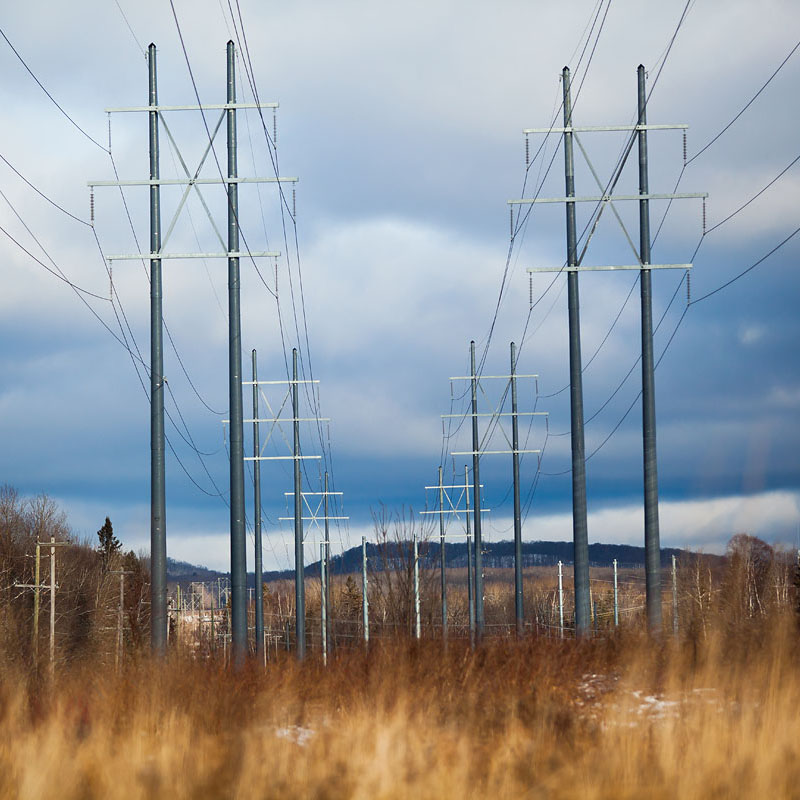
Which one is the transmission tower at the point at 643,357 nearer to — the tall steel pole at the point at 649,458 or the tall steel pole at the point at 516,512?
the tall steel pole at the point at 649,458

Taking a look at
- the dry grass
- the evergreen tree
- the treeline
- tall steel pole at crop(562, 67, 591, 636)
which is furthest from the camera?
the evergreen tree

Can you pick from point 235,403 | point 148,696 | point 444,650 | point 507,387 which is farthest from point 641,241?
point 507,387

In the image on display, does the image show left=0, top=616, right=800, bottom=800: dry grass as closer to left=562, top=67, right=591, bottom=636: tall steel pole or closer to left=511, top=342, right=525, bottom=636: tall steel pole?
left=562, top=67, right=591, bottom=636: tall steel pole

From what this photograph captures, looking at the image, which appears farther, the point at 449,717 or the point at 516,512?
the point at 516,512

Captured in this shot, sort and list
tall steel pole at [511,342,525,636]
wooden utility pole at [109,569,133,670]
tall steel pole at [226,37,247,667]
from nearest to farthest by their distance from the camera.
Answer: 1. wooden utility pole at [109,569,133,670]
2. tall steel pole at [226,37,247,667]
3. tall steel pole at [511,342,525,636]

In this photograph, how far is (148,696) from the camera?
12.9 metres

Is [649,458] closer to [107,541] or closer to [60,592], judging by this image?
[60,592]

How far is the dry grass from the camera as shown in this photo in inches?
376

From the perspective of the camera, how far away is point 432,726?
11.3 meters

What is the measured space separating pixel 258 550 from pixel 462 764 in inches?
1581

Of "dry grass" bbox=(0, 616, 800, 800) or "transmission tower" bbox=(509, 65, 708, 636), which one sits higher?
"transmission tower" bbox=(509, 65, 708, 636)

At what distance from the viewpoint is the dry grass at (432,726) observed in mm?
9562

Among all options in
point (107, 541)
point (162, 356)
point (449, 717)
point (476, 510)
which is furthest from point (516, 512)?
point (107, 541)

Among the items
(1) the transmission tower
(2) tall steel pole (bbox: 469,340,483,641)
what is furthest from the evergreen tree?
(1) the transmission tower
